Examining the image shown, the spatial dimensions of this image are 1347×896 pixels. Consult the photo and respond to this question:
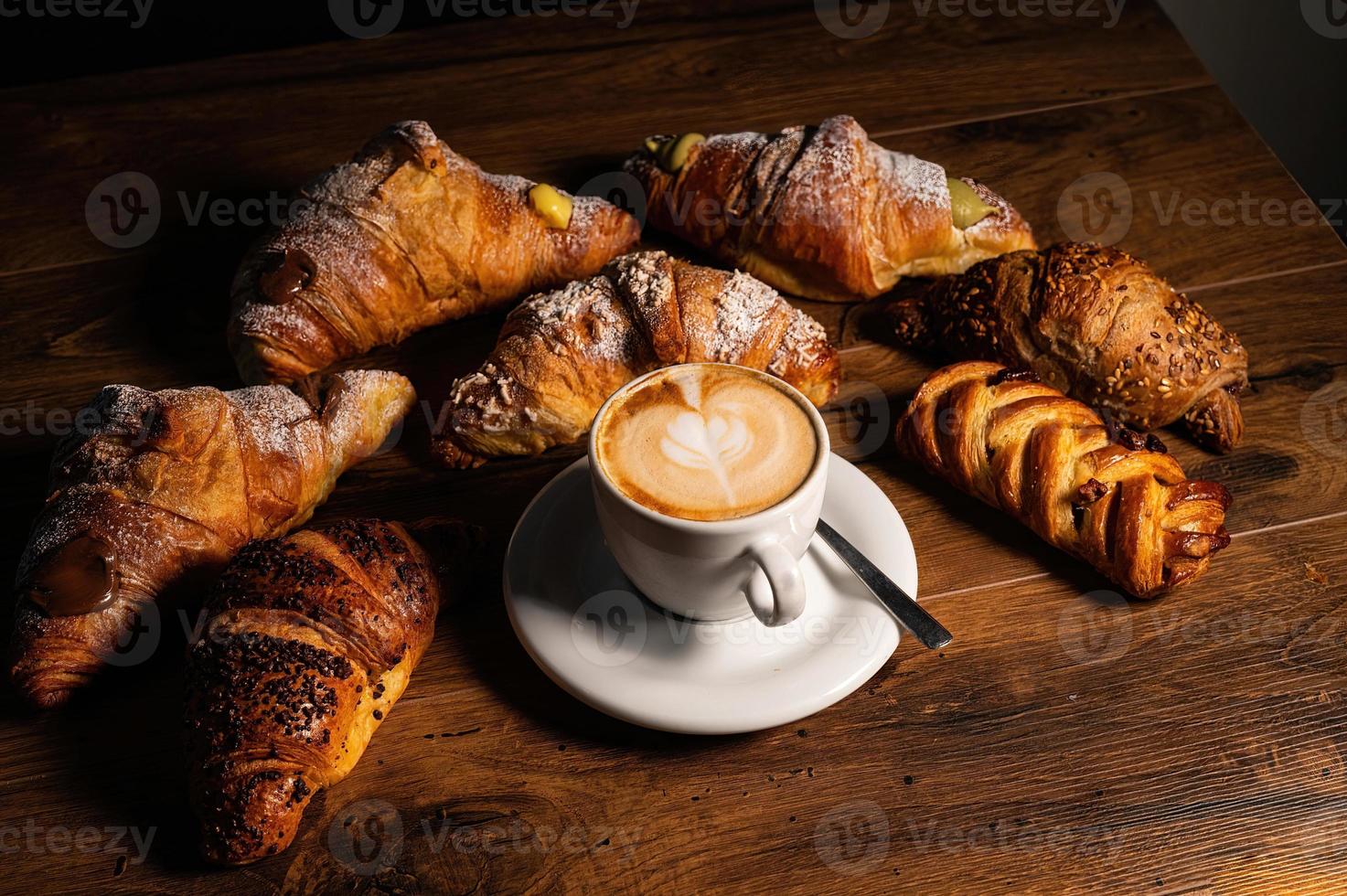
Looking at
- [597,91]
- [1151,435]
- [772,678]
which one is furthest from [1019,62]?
[772,678]

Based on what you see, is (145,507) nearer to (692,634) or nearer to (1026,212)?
(692,634)

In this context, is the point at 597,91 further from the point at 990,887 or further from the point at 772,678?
the point at 990,887

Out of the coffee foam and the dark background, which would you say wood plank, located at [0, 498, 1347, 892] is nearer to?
the coffee foam

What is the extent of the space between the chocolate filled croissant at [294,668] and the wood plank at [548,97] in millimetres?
1092

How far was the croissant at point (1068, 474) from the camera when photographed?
5.15 feet

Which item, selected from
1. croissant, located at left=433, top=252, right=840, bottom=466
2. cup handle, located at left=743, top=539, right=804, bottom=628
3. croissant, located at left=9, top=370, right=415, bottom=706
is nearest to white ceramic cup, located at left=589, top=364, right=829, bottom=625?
cup handle, located at left=743, top=539, right=804, bottom=628

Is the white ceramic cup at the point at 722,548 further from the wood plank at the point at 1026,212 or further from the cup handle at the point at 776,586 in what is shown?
the wood plank at the point at 1026,212

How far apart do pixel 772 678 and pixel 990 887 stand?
1.16 feet

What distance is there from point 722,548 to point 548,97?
1.55m

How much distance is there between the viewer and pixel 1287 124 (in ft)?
10.1

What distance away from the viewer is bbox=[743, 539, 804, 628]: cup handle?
1.30m

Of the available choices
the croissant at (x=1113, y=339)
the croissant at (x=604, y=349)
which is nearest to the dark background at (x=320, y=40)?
the croissant at (x=604, y=349)

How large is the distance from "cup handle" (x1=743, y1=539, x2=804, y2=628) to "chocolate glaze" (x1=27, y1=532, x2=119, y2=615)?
87cm

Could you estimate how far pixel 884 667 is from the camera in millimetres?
1557
